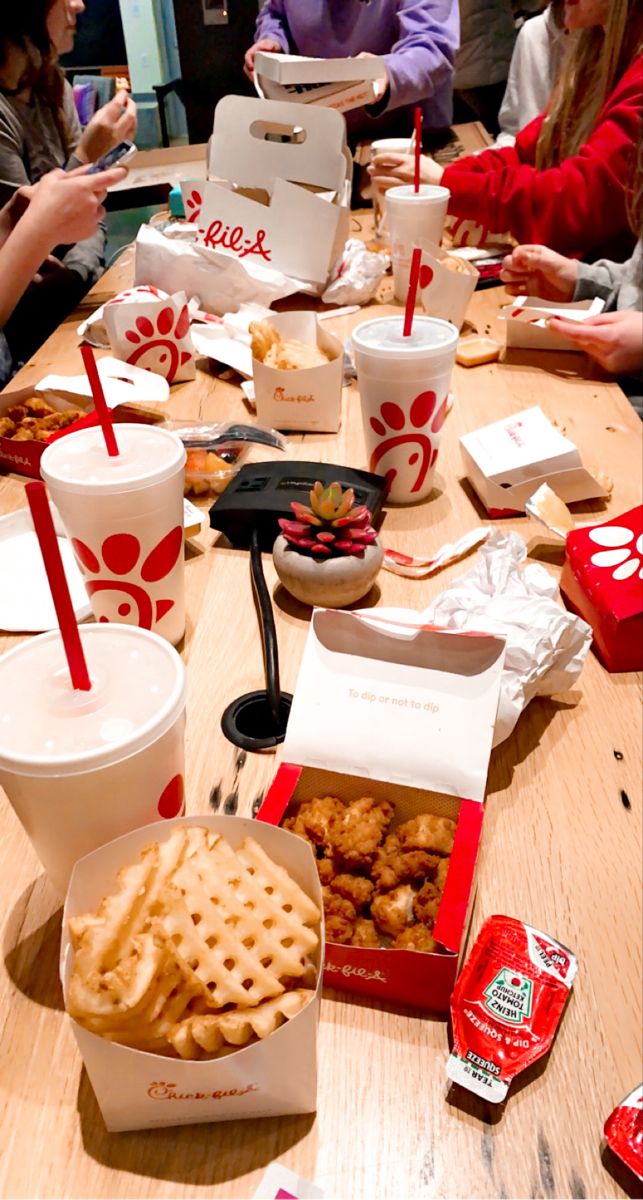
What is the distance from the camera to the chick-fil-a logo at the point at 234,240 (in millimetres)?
1718

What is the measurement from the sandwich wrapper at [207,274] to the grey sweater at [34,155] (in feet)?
2.08

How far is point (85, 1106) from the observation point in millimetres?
512

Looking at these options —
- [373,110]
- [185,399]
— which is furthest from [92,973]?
[373,110]

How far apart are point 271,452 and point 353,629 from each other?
0.66 meters

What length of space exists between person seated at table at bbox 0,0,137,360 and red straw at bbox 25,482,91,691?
1.89 m

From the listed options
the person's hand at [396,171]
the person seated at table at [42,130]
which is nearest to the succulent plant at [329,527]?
the person's hand at [396,171]

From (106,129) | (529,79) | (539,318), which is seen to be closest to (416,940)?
(539,318)

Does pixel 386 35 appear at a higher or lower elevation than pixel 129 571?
higher

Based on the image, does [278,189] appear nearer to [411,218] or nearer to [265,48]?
[411,218]

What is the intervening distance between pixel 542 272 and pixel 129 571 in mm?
1330

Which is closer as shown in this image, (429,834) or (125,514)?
(429,834)

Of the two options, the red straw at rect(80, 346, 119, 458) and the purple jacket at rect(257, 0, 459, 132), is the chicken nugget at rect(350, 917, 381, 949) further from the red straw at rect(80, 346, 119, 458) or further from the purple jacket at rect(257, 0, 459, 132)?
the purple jacket at rect(257, 0, 459, 132)

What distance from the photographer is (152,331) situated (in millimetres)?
1440

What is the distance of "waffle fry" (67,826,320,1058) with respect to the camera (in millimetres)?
435
